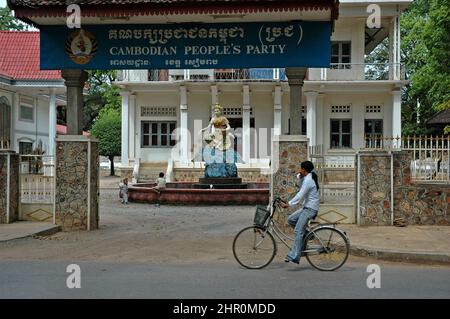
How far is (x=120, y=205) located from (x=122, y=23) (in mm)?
9071

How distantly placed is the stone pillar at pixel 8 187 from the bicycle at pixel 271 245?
23.7 ft

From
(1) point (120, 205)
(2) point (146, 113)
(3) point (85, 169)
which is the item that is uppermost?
(2) point (146, 113)

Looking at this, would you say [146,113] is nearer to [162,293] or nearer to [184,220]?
[184,220]

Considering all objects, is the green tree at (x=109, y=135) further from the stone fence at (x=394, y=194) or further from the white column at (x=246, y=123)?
the stone fence at (x=394, y=194)

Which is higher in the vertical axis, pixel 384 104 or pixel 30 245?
pixel 384 104

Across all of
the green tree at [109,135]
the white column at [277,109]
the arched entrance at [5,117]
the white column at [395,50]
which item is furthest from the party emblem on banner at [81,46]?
the green tree at [109,135]

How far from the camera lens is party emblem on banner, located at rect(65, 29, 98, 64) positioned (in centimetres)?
1327

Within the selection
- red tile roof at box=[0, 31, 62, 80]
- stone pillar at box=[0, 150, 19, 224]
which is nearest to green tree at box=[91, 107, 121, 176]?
red tile roof at box=[0, 31, 62, 80]

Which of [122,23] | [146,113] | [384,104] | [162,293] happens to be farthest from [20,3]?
[384,104]

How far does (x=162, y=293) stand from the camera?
700 cm

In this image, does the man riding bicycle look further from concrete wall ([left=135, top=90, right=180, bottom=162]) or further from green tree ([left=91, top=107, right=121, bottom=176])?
green tree ([left=91, top=107, right=121, bottom=176])

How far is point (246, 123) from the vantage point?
30672mm

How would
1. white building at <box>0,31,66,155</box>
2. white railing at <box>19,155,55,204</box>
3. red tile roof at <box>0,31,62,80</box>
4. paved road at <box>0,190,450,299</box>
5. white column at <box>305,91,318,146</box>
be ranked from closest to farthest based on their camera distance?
1. paved road at <box>0,190,450,299</box>
2. white railing at <box>19,155,55,204</box>
3. white column at <box>305,91,318,146</box>
4. white building at <box>0,31,66,155</box>
5. red tile roof at <box>0,31,62,80</box>

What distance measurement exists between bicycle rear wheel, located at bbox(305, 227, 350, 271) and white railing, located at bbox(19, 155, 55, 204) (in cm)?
730
